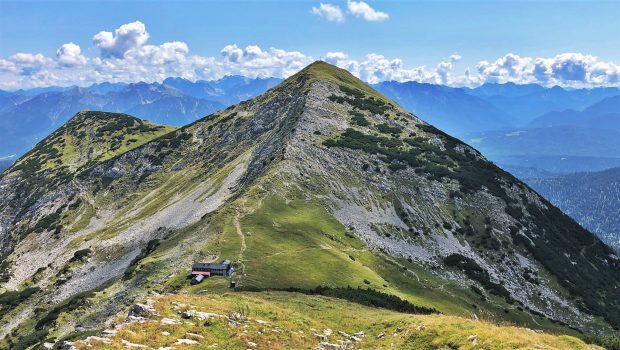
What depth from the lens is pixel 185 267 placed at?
74.8 meters

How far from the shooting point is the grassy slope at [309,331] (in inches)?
1115

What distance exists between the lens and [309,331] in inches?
1492

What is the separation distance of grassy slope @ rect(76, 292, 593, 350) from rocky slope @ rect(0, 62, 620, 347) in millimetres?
21156

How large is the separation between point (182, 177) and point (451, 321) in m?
159

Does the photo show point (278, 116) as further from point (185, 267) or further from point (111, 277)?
point (185, 267)

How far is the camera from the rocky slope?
79.5m

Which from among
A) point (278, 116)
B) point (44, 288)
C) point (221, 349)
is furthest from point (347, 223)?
point (278, 116)

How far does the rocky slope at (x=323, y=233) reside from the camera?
261 feet

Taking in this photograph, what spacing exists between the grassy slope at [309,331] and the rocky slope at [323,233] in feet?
69.4

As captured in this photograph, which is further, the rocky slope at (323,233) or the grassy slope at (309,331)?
the rocky slope at (323,233)

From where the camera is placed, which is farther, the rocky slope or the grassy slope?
the rocky slope

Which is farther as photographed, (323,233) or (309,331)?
(323,233)

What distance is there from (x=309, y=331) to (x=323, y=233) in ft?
196

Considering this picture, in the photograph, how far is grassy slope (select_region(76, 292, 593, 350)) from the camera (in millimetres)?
28312
